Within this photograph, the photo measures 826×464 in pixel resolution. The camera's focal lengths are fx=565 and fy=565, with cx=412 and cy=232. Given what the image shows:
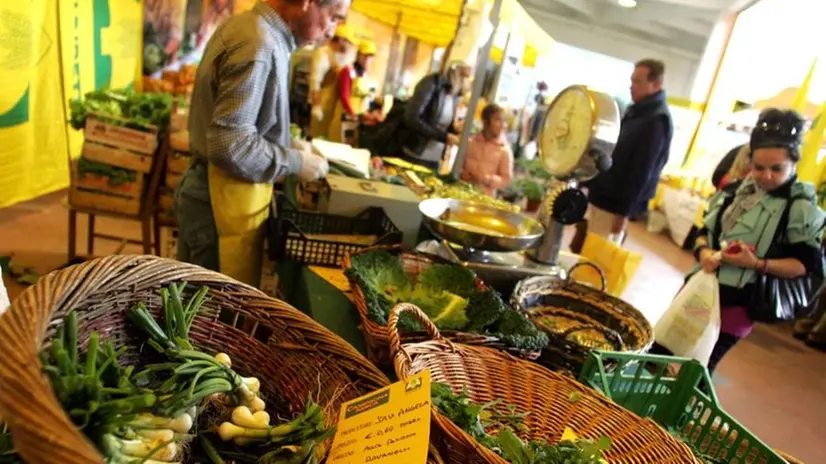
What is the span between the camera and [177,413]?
80 centimetres

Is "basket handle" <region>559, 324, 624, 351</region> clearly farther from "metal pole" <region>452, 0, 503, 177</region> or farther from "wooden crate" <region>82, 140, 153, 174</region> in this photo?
"wooden crate" <region>82, 140, 153, 174</region>

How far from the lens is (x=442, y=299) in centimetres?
168

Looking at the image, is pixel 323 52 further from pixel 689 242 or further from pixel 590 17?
pixel 689 242

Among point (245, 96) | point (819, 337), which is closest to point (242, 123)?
point (245, 96)

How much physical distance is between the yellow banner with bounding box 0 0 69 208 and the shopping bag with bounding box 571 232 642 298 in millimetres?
3759

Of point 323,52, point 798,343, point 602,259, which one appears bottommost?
point 798,343

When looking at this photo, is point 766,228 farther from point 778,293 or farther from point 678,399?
point 678,399

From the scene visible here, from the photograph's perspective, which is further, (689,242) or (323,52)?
(689,242)

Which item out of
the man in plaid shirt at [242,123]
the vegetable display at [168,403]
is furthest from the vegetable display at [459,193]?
the vegetable display at [168,403]

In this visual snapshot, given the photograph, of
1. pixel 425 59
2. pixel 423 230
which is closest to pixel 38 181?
pixel 423 230

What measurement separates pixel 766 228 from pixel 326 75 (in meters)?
4.80

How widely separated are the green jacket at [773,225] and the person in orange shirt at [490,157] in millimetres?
1901

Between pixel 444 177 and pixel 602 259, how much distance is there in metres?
1.13

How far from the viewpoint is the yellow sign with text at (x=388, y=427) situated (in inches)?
30.6
